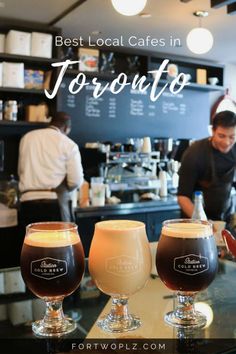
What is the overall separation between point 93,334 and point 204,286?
0.25 meters

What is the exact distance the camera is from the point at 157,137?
5219mm

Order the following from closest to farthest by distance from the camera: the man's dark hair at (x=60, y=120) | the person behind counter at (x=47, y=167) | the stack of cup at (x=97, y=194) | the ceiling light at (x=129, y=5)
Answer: the ceiling light at (x=129, y=5) < the person behind counter at (x=47, y=167) < the man's dark hair at (x=60, y=120) < the stack of cup at (x=97, y=194)

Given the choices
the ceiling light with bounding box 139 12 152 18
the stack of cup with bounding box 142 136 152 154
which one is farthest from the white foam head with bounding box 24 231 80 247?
the stack of cup with bounding box 142 136 152 154

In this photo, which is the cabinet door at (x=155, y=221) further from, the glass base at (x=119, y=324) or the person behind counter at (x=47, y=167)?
the glass base at (x=119, y=324)

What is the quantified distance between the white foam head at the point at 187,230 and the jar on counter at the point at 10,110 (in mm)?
3390

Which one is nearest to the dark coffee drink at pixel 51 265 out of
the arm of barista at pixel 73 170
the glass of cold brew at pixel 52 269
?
the glass of cold brew at pixel 52 269

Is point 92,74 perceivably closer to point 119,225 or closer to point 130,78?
point 130,78

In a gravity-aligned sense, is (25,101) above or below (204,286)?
above

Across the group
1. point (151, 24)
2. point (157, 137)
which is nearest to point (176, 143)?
point (157, 137)

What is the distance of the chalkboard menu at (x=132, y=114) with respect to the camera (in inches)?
187

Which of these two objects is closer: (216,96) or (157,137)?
(157,137)

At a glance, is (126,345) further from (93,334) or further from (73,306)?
(73,306)

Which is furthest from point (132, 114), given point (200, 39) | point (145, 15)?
point (200, 39)

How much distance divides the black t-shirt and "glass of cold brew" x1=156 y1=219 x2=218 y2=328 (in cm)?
177
